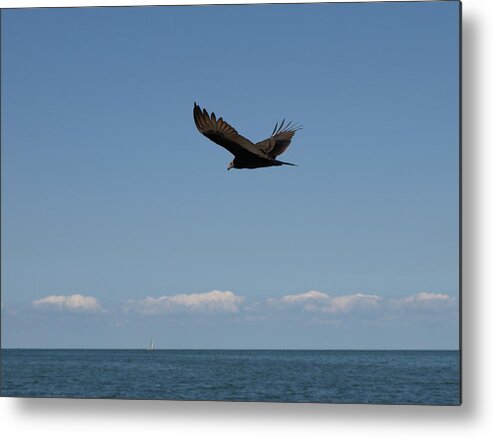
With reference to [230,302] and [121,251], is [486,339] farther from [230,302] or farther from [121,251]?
[121,251]

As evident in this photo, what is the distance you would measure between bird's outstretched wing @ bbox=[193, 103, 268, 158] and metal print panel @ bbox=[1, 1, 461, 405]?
20 mm

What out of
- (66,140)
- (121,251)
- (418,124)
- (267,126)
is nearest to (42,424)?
(121,251)

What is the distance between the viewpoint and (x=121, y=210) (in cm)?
720

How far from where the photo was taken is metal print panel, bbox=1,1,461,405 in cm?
673

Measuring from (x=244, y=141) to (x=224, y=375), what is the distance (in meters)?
1.28

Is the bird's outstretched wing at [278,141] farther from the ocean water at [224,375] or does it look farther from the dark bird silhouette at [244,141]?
the ocean water at [224,375]

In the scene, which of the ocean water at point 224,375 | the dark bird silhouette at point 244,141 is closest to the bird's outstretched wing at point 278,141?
the dark bird silhouette at point 244,141

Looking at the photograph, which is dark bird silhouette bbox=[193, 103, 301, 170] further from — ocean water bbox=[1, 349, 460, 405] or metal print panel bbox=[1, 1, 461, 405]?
ocean water bbox=[1, 349, 460, 405]

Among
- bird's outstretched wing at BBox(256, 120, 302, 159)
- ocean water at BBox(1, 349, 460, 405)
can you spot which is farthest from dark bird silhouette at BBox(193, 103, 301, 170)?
ocean water at BBox(1, 349, 460, 405)

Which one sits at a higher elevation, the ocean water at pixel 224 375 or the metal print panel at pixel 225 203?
the metal print panel at pixel 225 203

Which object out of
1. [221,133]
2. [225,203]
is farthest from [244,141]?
[225,203]

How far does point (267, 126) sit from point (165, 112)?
61cm

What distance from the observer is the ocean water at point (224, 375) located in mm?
6820

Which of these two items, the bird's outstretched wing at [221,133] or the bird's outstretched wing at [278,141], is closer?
the bird's outstretched wing at [221,133]
